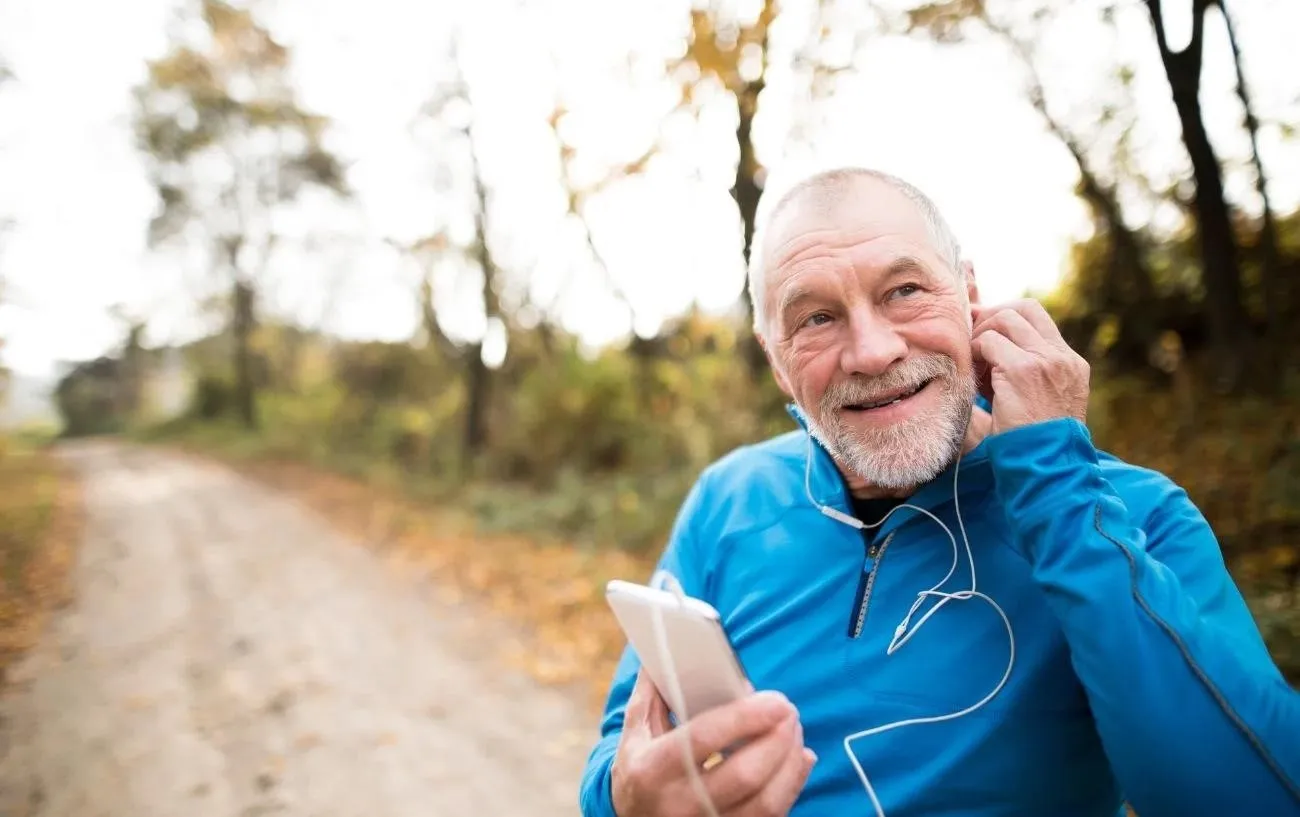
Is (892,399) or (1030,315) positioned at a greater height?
(1030,315)

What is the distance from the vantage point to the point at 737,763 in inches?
40.8

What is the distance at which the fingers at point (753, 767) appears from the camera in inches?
40.4

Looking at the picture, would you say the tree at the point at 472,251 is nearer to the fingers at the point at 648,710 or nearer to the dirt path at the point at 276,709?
the dirt path at the point at 276,709

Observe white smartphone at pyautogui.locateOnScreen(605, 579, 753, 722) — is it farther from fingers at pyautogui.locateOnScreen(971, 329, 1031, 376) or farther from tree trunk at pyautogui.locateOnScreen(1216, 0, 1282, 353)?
tree trunk at pyautogui.locateOnScreen(1216, 0, 1282, 353)

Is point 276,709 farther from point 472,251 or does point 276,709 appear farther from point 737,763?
point 472,251

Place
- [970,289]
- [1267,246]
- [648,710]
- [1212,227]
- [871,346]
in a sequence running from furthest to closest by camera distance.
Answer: [1267,246] → [1212,227] → [970,289] → [871,346] → [648,710]

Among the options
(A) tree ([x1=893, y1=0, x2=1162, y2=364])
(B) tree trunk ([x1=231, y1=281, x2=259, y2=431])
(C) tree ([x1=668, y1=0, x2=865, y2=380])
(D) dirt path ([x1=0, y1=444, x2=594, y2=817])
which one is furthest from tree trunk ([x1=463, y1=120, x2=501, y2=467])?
(B) tree trunk ([x1=231, y1=281, x2=259, y2=431])

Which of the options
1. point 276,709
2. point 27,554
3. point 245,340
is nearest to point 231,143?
point 245,340

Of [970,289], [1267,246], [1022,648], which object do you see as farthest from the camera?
[1267,246]

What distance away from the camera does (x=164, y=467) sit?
60.8 ft

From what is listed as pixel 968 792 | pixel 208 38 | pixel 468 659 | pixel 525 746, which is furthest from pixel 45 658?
pixel 208 38

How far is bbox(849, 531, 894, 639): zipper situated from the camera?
1.48 meters

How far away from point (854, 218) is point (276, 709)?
438 centimetres

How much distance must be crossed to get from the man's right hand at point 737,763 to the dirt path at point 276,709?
248cm
